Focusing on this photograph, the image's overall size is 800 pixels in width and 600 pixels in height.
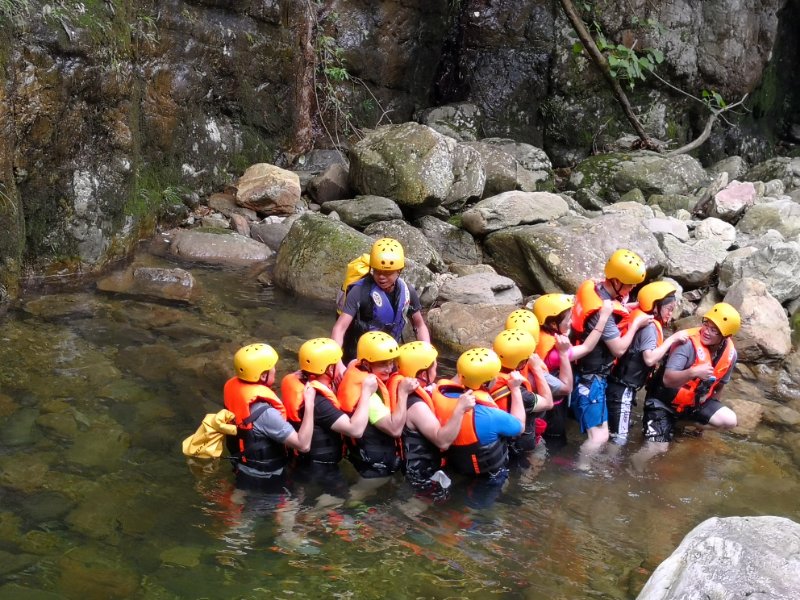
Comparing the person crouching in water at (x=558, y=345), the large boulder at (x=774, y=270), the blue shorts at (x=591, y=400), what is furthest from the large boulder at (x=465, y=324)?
the large boulder at (x=774, y=270)

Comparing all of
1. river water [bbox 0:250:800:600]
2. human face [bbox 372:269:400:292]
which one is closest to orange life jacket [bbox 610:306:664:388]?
river water [bbox 0:250:800:600]

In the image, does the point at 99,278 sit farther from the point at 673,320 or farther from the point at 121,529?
the point at 673,320

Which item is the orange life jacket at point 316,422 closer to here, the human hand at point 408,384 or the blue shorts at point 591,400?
the human hand at point 408,384

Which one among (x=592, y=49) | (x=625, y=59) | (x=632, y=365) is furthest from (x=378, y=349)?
(x=625, y=59)

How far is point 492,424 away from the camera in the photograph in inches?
221

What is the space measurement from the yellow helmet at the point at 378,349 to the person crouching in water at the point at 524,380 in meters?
0.79

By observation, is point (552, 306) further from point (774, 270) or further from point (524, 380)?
point (774, 270)

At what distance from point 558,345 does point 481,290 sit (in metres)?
3.79

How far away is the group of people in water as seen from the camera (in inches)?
218

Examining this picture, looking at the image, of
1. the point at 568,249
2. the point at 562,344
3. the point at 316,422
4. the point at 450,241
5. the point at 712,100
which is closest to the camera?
the point at 316,422

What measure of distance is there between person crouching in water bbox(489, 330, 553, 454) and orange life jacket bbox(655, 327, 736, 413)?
4.51ft

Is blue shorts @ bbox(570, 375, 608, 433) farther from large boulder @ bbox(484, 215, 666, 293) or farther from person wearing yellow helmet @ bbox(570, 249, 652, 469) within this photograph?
large boulder @ bbox(484, 215, 666, 293)

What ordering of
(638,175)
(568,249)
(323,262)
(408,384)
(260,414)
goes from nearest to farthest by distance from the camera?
(260,414)
(408,384)
(323,262)
(568,249)
(638,175)

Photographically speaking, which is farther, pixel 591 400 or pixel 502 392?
pixel 591 400
